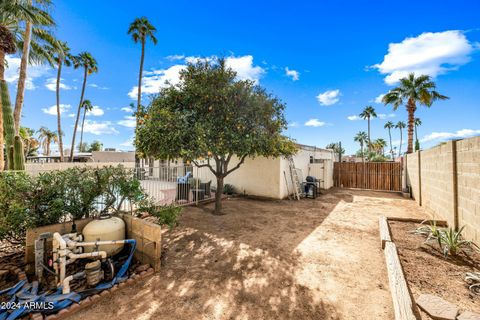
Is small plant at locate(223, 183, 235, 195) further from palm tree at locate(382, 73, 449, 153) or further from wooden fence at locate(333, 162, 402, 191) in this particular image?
palm tree at locate(382, 73, 449, 153)

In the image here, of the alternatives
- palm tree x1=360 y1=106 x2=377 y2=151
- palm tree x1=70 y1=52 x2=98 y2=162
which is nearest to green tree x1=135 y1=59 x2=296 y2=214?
palm tree x1=70 y1=52 x2=98 y2=162

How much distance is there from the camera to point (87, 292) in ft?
9.30

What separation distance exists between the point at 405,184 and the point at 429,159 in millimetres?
5866

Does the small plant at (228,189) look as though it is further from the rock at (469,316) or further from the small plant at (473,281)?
the rock at (469,316)

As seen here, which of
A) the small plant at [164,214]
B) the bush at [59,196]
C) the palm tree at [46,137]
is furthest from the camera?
the palm tree at [46,137]

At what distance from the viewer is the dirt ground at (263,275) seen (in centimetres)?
259

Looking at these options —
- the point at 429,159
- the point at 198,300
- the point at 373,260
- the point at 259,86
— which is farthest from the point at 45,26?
the point at 429,159

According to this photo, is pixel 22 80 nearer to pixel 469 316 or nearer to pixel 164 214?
pixel 164 214

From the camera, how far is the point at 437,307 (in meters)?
2.40

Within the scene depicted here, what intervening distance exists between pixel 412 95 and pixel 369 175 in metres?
7.14

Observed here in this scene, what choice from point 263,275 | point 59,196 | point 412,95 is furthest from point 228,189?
point 412,95

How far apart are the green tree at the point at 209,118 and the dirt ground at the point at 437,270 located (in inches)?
168

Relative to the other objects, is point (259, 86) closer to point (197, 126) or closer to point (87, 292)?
point (197, 126)

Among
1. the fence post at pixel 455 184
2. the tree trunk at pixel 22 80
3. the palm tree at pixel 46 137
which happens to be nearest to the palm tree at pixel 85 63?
the tree trunk at pixel 22 80
